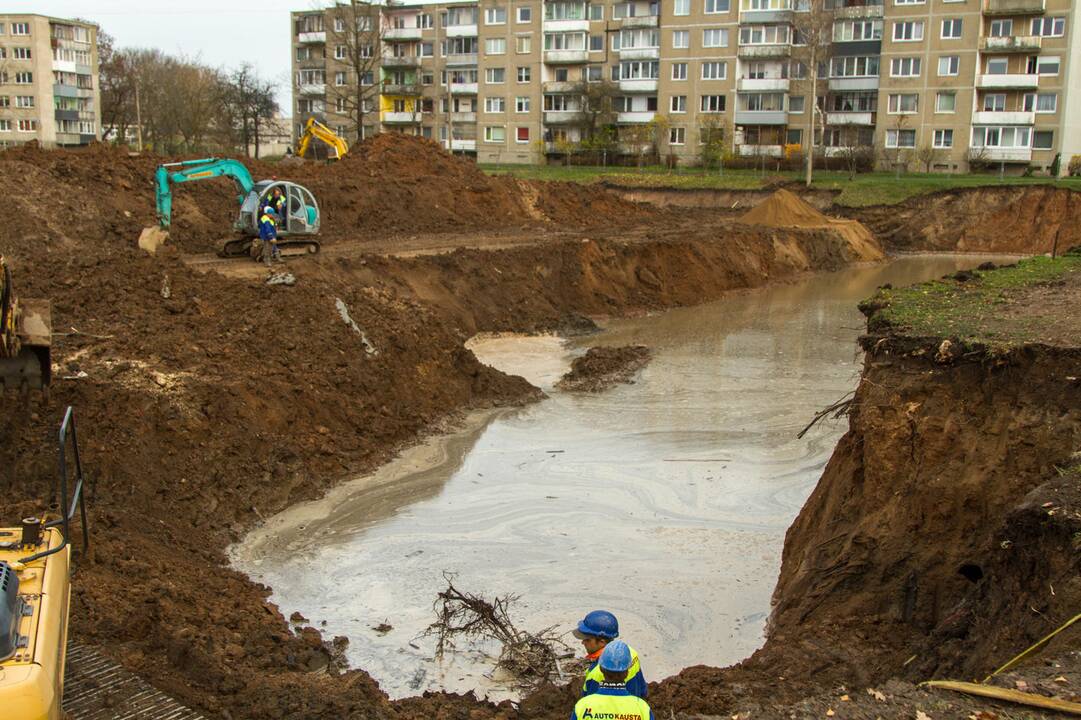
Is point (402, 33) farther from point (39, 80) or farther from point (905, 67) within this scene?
point (905, 67)

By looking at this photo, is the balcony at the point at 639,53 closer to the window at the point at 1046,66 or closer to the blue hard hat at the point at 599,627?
the window at the point at 1046,66

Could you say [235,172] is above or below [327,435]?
above

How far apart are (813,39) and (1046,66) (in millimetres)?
13710

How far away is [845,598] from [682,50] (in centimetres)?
6316

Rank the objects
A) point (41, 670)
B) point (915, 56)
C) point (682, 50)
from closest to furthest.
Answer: point (41, 670), point (915, 56), point (682, 50)

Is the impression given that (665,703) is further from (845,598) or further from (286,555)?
(286,555)

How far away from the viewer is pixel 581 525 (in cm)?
1426

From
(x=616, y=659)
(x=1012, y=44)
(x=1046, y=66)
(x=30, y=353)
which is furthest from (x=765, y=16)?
(x=616, y=659)

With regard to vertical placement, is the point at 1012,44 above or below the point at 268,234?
above

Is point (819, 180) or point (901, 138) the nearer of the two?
point (819, 180)

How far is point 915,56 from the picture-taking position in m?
60.4

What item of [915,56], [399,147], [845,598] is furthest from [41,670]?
[915,56]

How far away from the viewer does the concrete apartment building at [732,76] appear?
5828cm

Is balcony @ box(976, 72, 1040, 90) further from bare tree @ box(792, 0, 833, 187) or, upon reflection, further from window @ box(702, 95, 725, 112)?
window @ box(702, 95, 725, 112)
